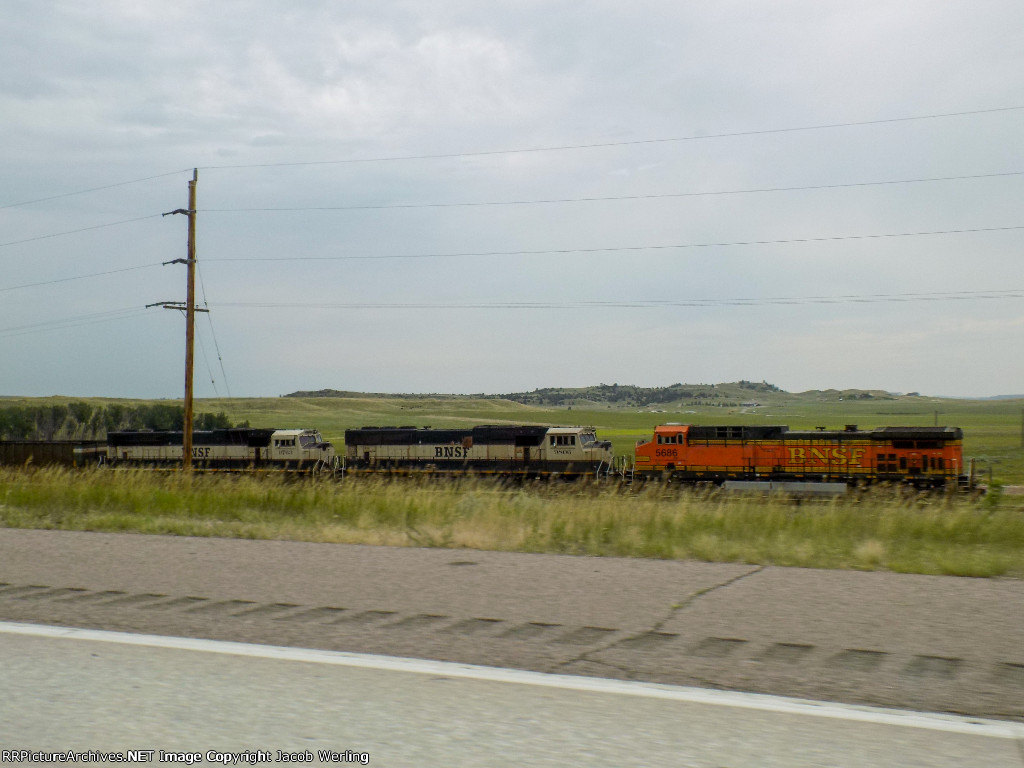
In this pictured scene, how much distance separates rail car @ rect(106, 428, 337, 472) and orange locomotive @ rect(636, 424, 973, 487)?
1648 cm

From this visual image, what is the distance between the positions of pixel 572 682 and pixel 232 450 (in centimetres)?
4034

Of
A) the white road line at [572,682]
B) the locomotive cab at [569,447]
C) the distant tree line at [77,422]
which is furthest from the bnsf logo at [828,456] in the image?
the distant tree line at [77,422]

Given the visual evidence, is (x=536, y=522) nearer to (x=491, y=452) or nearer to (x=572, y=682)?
(x=572, y=682)

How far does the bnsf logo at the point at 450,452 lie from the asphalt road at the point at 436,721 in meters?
32.6

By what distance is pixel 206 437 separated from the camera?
4331 centimetres

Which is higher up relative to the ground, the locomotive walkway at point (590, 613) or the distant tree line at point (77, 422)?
the locomotive walkway at point (590, 613)

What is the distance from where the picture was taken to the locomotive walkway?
5.46 meters

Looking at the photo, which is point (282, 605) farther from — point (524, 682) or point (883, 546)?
point (883, 546)

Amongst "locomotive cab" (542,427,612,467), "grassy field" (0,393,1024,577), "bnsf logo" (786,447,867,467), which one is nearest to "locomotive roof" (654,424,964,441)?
"bnsf logo" (786,447,867,467)

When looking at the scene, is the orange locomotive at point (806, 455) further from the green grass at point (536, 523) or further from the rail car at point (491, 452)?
the green grass at point (536, 523)

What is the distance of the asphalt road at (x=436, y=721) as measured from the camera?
3.98 m

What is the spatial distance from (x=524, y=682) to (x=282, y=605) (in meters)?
3.26

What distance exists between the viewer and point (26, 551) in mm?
10664

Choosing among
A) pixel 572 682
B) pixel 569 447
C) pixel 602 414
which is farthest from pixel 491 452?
pixel 602 414
